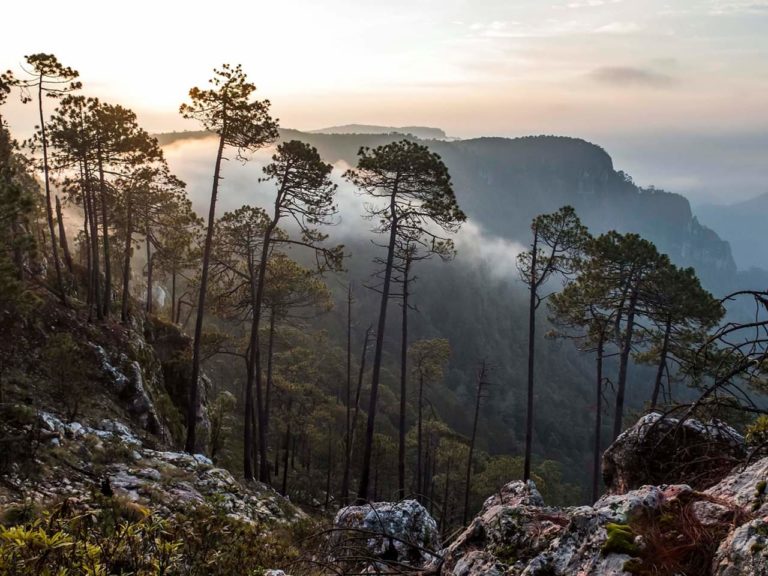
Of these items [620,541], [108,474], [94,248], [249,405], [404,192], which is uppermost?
[404,192]

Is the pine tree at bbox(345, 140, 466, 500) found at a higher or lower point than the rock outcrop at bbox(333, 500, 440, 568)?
higher

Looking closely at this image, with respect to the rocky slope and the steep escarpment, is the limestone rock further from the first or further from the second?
the steep escarpment

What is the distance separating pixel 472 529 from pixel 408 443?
127 ft

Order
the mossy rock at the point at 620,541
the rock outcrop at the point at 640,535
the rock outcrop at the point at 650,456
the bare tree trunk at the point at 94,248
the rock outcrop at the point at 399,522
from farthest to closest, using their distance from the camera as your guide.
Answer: the bare tree trunk at the point at 94,248 → the rock outcrop at the point at 399,522 → the rock outcrop at the point at 650,456 → the mossy rock at the point at 620,541 → the rock outcrop at the point at 640,535

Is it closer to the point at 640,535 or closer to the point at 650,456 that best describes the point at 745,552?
the point at 640,535

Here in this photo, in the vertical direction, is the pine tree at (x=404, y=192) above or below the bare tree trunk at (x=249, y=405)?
above

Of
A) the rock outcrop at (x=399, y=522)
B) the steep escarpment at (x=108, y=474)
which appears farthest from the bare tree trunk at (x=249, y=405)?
the rock outcrop at (x=399, y=522)

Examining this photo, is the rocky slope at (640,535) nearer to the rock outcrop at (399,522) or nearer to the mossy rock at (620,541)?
the mossy rock at (620,541)

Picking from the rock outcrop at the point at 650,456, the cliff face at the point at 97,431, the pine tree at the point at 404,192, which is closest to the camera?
the rock outcrop at the point at 650,456

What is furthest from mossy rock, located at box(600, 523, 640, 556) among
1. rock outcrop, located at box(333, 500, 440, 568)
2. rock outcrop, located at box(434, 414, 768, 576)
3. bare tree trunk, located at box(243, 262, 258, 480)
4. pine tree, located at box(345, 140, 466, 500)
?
bare tree trunk, located at box(243, 262, 258, 480)

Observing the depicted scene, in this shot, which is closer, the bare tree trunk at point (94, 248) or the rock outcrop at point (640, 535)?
the rock outcrop at point (640, 535)

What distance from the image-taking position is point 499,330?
7042 inches

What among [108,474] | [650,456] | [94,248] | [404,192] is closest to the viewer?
[650,456]

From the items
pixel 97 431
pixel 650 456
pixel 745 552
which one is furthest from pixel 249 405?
pixel 745 552
